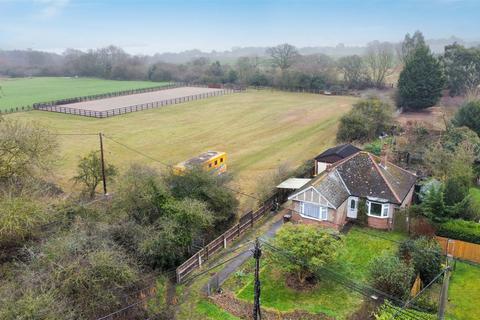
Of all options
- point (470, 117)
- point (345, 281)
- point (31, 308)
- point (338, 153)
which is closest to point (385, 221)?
point (345, 281)

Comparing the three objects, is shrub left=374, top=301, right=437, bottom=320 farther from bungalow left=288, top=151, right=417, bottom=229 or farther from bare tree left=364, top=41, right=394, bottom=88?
bare tree left=364, top=41, right=394, bottom=88

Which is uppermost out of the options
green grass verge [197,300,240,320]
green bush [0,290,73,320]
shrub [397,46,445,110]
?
shrub [397,46,445,110]

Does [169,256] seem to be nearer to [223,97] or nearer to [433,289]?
[433,289]

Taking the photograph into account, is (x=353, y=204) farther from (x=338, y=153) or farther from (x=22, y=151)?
(x=22, y=151)

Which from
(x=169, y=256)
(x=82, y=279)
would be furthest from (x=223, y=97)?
(x=82, y=279)

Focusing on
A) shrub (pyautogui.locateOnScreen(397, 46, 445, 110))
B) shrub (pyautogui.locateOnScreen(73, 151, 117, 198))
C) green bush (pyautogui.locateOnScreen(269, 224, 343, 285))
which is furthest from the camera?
shrub (pyautogui.locateOnScreen(397, 46, 445, 110))

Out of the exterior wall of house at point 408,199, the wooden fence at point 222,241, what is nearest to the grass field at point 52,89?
the wooden fence at point 222,241

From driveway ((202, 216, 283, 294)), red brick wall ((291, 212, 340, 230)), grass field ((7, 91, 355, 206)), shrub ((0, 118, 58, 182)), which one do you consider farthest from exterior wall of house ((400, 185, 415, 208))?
shrub ((0, 118, 58, 182))

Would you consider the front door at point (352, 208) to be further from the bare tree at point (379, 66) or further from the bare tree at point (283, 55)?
the bare tree at point (283, 55)
